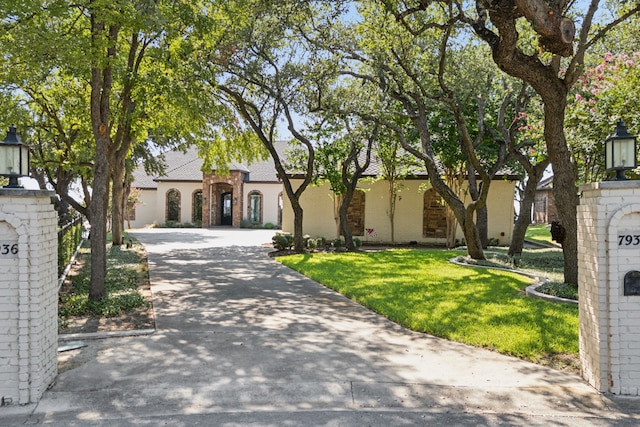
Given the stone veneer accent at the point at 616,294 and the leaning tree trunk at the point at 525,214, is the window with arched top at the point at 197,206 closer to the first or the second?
the leaning tree trunk at the point at 525,214

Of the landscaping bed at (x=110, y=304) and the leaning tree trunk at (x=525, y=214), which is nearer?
the landscaping bed at (x=110, y=304)

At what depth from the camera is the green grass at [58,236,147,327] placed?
740 cm

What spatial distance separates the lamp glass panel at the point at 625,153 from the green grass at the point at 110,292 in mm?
6825

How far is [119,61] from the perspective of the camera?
26.3 feet

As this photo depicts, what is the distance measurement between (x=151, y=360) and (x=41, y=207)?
200 centimetres

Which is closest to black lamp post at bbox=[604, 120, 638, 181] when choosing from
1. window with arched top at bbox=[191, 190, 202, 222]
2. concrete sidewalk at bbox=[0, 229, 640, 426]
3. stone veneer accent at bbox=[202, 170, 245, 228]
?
concrete sidewalk at bbox=[0, 229, 640, 426]

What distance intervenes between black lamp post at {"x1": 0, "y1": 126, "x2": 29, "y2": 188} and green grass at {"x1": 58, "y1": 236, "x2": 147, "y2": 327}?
284 centimetres

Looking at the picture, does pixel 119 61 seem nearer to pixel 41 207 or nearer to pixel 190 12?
pixel 190 12

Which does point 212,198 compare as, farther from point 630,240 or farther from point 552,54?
point 630,240

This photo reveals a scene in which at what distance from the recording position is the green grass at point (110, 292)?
7402 millimetres

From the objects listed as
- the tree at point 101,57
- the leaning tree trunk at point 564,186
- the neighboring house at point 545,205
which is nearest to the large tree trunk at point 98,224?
the tree at point 101,57

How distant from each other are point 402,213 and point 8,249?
1918cm

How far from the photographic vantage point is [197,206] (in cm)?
3481

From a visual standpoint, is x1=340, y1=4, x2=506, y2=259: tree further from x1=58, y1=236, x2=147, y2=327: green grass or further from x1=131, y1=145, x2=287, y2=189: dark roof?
x1=131, y1=145, x2=287, y2=189: dark roof
